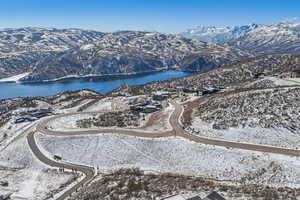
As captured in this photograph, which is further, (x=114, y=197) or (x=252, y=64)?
(x=252, y=64)

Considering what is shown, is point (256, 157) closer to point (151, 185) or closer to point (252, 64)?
point (151, 185)

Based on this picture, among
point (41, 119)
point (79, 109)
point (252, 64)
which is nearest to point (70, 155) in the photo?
point (41, 119)

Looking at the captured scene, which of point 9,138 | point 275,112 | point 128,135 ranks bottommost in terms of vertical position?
point 9,138

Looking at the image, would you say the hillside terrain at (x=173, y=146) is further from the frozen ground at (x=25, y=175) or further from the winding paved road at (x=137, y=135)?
the frozen ground at (x=25, y=175)

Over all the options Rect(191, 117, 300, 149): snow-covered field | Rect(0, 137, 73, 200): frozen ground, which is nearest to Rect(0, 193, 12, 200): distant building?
Rect(0, 137, 73, 200): frozen ground

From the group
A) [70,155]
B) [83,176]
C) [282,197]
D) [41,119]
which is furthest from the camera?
[41,119]

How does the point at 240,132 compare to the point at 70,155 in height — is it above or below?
above
